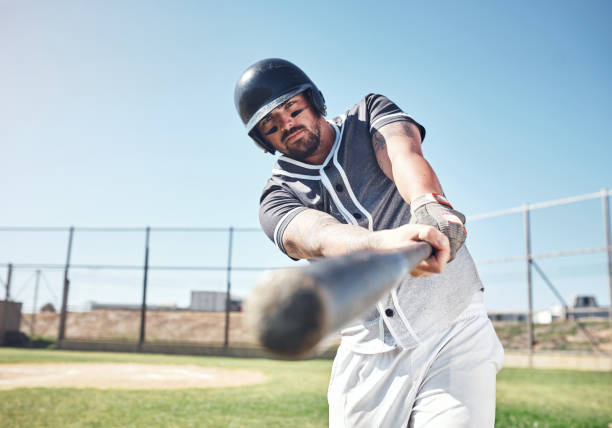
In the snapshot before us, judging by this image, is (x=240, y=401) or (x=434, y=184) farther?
(x=240, y=401)

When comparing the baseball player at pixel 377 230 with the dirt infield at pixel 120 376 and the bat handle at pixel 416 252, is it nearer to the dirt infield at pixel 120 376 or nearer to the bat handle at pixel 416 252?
the bat handle at pixel 416 252

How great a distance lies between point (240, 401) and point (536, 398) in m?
4.66

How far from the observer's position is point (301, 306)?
69 cm

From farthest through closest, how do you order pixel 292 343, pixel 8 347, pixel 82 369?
1. pixel 8 347
2. pixel 82 369
3. pixel 292 343

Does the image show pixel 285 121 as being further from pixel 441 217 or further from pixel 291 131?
pixel 441 217

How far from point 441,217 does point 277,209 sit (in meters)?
1.09

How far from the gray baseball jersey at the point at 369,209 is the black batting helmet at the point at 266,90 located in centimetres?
22

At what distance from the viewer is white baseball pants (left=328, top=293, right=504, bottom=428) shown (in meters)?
2.33

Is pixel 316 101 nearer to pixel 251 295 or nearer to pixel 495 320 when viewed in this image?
pixel 251 295

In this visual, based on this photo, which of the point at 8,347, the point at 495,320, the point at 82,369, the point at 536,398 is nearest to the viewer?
the point at 536,398

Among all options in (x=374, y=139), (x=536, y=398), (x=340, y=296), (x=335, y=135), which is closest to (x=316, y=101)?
(x=335, y=135)

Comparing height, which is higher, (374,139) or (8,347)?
(374,139)

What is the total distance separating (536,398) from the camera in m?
8.45

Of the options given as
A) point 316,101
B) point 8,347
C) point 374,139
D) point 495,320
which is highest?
point 316,101
